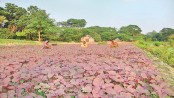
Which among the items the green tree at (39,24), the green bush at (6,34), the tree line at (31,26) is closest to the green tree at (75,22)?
the tree line at (31,26)

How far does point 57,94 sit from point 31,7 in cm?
5610

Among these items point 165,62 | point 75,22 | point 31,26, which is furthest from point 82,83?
point 75,22

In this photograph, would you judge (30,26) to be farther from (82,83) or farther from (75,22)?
(82,83)

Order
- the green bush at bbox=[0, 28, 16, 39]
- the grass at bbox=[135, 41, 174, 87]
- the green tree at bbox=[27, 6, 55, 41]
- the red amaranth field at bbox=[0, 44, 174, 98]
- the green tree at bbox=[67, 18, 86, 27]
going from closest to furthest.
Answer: the red amaranth field at bbox=[0, 44, 174, 98], the grass at bbox=[135, 41, 174, 87], the green tree at bbox=[27, 6, 55, 41], the green bush at bbox=[0, 28, 16, 39], the green tree at bbox=[67, 18, 86, 27]

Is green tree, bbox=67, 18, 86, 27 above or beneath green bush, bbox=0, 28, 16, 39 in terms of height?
above

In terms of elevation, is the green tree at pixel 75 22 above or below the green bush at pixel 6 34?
above

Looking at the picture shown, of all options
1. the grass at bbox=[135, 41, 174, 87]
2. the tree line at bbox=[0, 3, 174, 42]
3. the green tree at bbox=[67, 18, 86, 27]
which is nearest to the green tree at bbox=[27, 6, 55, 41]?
the tree line at bbox=[0, 3, 174, 42]

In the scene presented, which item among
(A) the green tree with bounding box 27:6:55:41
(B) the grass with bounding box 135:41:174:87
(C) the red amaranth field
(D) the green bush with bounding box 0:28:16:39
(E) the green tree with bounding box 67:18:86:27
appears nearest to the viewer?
(C) the red amaranth field

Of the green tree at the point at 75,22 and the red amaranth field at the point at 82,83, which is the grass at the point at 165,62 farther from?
the green tree at the point at 75,22

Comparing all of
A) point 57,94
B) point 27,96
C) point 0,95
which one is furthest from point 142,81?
point 0,95

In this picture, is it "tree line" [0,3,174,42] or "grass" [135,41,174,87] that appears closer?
"grass" [135,41,174,87]

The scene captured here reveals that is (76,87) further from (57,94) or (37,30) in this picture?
(37,30)

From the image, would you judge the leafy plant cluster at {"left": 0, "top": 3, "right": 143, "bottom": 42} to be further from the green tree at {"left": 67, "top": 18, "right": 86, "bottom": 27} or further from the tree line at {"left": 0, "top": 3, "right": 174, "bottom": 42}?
the green tree at {"left": 67, "top": 18, "right": 86, "bottom": 27}

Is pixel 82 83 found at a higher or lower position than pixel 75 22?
lower
